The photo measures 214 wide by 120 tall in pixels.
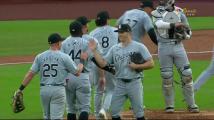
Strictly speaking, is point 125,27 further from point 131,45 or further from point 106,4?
point 106,4

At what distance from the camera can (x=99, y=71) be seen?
11867 millimetres

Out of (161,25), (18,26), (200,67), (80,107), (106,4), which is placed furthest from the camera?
(106,4)

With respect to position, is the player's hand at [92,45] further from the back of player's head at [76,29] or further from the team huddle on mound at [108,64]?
the back of player's head at [76,29]

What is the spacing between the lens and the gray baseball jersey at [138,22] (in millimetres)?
12211

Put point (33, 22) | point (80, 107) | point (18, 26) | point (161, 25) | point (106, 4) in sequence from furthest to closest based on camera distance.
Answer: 1. point (106, 4)
2. point (33, 22)
3. point (18, 26)
4. point (161, 25)
5. point (80, 107)

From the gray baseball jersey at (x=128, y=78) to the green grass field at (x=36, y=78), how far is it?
9.30ft

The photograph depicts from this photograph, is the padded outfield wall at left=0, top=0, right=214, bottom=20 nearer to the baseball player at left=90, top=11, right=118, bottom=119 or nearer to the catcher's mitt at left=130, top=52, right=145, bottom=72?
the baseball player at left=90, top=11, right=118, bottom=119

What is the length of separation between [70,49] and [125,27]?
50.7 inches

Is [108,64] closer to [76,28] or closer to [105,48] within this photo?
[76,28]

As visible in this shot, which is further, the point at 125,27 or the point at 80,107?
the point at 80,107

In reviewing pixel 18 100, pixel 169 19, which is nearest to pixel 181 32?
pixel 169 19

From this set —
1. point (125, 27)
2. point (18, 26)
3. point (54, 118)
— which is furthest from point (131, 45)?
point (18, 26)

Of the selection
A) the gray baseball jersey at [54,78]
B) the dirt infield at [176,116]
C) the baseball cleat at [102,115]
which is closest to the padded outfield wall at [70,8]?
the dirt infield at [176,116]

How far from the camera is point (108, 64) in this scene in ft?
34.5
